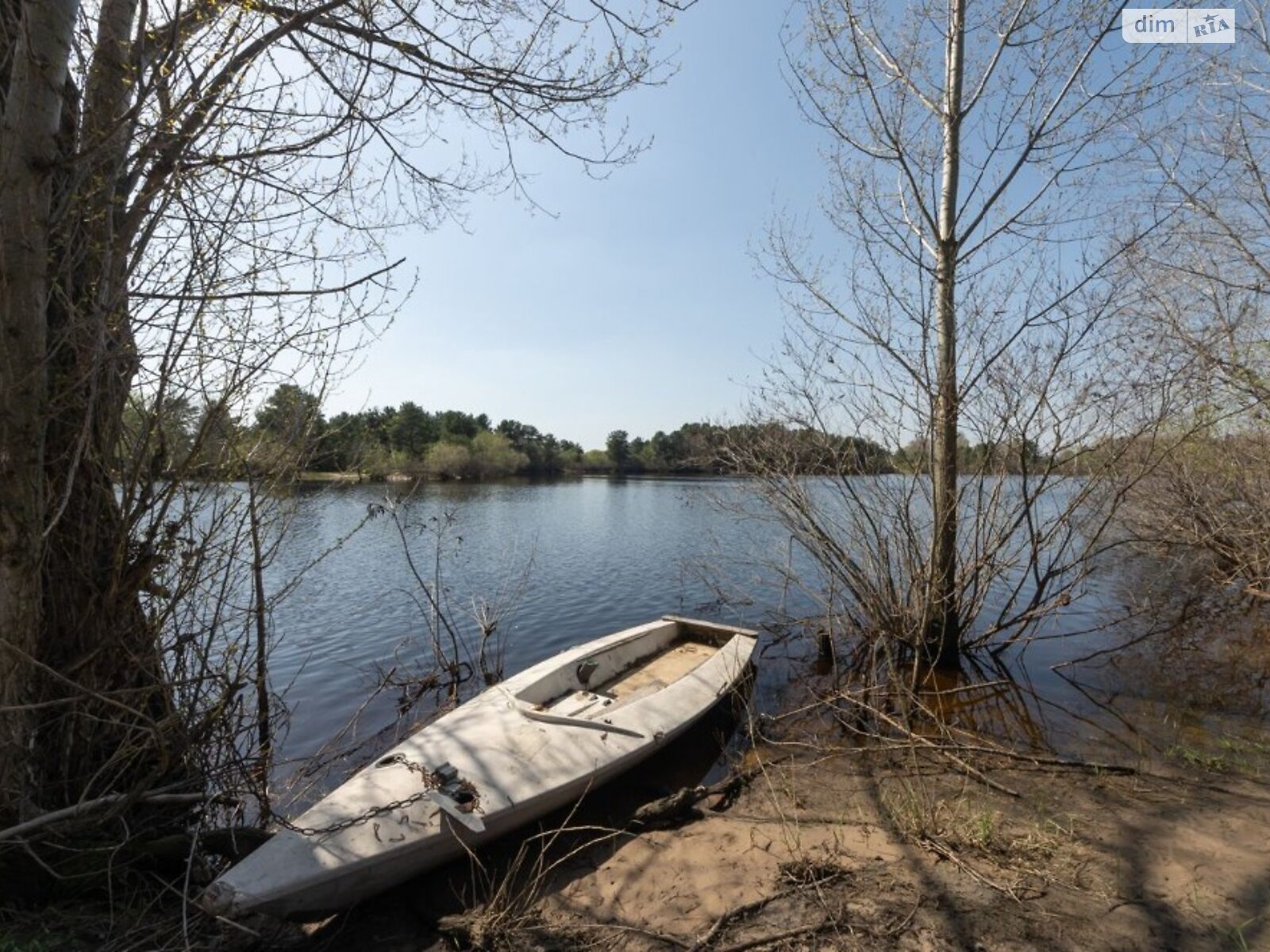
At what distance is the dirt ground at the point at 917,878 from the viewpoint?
2.95m

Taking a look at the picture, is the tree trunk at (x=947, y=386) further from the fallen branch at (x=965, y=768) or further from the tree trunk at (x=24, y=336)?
the tree trunk at (x=24, y=336)

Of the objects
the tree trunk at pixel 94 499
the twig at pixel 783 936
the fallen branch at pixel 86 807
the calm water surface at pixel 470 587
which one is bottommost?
the calm water surface at pixel 470 587

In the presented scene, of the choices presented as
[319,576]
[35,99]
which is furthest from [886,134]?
[319,576]

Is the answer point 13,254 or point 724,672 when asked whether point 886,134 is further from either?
point 13,254

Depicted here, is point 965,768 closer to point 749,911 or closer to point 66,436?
point 749,911

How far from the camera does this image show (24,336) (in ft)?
9.91

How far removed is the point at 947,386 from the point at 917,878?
5968 mm

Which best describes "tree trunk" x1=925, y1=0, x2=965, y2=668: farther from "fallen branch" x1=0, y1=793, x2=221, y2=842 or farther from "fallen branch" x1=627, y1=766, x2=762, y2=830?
"fallen branch" x1=0, y1=793, x2=221, y2=842

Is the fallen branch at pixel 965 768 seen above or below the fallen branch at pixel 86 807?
below

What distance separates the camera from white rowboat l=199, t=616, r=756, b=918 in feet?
11.8

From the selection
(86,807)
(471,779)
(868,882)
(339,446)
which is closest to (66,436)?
(86,807)

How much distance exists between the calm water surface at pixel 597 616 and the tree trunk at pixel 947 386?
48.7 inches

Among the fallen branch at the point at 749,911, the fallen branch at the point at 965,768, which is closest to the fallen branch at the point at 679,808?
the fallen branch at the point at 749,911

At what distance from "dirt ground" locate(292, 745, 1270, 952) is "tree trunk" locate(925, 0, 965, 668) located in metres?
3.16
